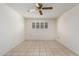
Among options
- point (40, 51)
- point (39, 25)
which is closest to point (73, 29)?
point (40, 51)

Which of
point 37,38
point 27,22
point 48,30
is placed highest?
point 27,22

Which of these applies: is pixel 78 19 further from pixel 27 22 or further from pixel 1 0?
pixel 27 22

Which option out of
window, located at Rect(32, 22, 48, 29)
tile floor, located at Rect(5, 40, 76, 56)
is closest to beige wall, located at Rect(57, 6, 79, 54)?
tile floor, located at Rect(5, 40, 76, 56)

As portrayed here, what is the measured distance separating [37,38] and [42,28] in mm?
969

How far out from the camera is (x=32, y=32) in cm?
1018

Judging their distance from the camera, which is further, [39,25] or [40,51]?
[39,25]

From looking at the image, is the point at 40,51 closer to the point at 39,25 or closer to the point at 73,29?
the point at 73,29

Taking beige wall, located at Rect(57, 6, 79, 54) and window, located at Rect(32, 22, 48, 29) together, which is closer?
beige wall, located at Rect(57, 6, 79, 54)

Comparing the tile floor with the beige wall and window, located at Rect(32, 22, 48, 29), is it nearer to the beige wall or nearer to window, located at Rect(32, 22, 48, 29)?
the beige wall

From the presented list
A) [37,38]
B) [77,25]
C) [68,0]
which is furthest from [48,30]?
[68,0]

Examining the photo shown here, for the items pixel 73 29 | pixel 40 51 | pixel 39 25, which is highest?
pixel 39 25

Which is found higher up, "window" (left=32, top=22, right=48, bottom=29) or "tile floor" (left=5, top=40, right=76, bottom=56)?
"window" (left=32, top=22, right=48, bottom=29)

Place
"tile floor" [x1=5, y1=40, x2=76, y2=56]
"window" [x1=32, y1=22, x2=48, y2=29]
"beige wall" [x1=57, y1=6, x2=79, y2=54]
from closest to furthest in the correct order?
"tile floor" [x1=5, y1=40, x2=76, y2=56] → "beige wall" [x1=57, y1=6, x2=79, y2=54] → "window" [x1=32, y1=22, x2=48, y2=29]

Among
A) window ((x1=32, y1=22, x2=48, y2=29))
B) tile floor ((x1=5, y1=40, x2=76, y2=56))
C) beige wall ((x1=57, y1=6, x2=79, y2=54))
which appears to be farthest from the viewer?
window ((x1=32, y1=22, x2=48, y2=29))
